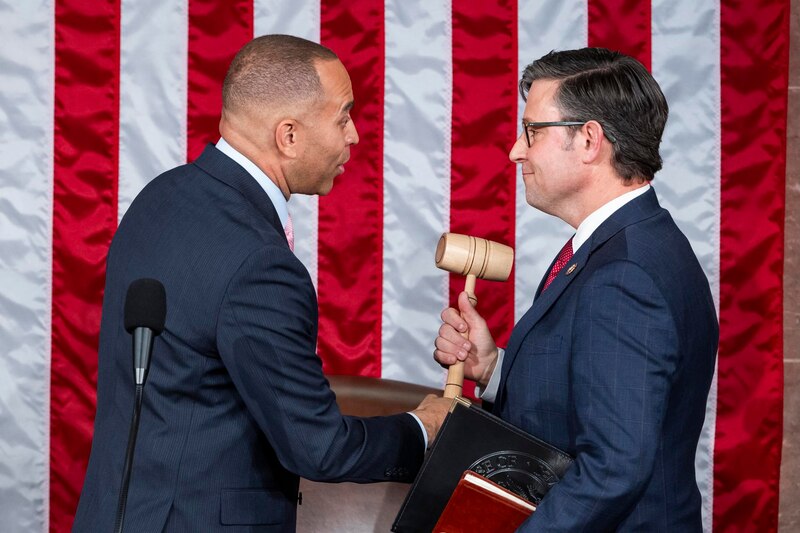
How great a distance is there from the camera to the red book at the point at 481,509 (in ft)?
5.04

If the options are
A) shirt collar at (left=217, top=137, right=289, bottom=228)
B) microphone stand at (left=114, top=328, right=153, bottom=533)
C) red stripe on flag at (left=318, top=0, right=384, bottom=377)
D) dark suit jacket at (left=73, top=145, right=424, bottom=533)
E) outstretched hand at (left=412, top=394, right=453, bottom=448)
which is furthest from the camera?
red stripe on flag at (left=318, top=0, right=384, bottom=377)

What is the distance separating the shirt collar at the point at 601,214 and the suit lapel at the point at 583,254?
0.05ft

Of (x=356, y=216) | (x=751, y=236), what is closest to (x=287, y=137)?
(x=356, y=216)

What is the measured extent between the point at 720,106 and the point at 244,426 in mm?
1971

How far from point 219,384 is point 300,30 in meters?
1.58

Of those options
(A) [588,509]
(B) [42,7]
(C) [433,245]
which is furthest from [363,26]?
(A) [588,509]

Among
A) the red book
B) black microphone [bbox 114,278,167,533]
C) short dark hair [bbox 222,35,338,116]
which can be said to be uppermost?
short dark hair [bbox 222,35,338,116]

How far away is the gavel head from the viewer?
2113 mm

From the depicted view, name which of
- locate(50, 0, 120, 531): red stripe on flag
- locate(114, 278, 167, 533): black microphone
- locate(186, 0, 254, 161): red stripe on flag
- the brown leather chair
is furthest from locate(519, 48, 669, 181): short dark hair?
locate(50, 0, 120, 531): red stripe on flag

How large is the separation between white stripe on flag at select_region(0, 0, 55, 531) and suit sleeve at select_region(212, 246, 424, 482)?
59.3 inches

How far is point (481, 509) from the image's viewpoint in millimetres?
1544

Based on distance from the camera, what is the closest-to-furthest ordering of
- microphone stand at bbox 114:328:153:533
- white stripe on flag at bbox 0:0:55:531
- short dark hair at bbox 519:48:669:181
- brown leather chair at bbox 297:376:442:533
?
1. microphone stand at bbox 114:328:153:533
2. short dark hair at bbox 519:48:669:181
3. brown leather chair at bbox 297:376:442:533
4. white stripe on flag at bbox 0:0:55:531

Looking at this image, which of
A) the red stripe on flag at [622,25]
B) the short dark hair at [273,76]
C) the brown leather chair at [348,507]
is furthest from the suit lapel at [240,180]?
the red stripe on flag at [622,25]

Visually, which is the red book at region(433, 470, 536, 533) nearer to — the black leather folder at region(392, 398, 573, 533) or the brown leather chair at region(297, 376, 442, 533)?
the black leather folder at region(392, 398, 573, 533)
